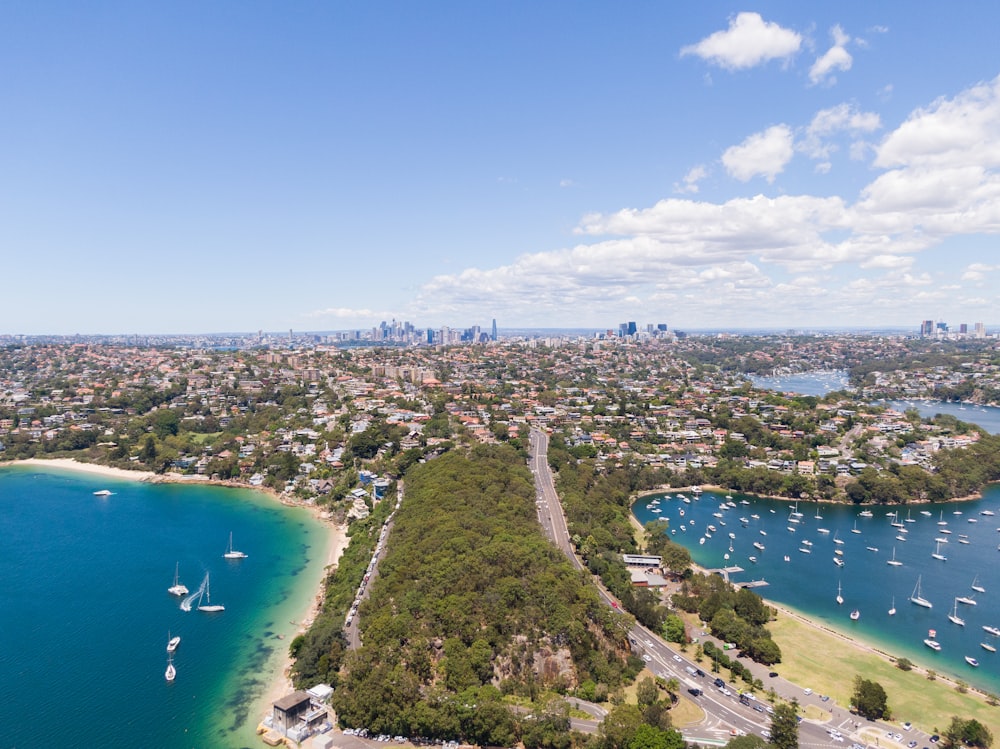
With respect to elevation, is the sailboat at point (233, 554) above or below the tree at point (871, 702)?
below

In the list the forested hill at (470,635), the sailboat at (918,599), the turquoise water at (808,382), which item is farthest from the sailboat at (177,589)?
the turquoise water at (808,382)

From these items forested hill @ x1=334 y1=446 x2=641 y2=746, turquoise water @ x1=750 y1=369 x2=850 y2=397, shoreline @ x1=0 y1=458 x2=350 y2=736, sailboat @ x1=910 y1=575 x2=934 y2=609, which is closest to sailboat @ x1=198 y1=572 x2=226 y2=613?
shoreline @ x1=0 y1=458 x2=350 y2=736

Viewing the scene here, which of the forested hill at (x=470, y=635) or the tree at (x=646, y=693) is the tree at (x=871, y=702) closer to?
the tree at (x=646, y=693)

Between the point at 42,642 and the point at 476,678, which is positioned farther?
the point at 42,642

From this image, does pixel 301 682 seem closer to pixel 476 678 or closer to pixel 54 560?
pixel 476 678

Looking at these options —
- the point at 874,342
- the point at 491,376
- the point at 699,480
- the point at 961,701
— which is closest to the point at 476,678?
the point at 961,701

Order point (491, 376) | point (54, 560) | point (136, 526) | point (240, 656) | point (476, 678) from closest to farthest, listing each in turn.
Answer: point (476, 678) < point (240, 656) < point (54, 560) < point (136, 526) < point (491, 376)
